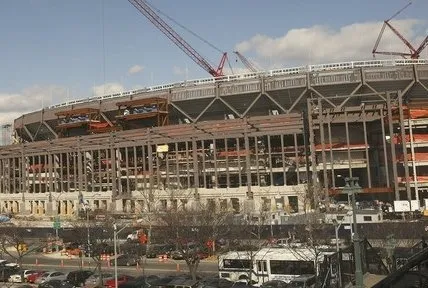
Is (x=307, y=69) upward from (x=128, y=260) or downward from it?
upward

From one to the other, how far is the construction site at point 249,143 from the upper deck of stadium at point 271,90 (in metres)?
0.18

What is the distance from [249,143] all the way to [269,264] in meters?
51.1

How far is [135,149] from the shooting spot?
89.7 m

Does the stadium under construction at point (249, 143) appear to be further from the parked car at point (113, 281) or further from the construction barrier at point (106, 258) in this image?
the parked car at point (113, 281)

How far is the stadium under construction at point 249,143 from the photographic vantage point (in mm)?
72875

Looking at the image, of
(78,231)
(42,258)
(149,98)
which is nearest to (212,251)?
(78,231)

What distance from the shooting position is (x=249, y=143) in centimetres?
8212

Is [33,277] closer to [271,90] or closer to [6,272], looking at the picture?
[6,272]

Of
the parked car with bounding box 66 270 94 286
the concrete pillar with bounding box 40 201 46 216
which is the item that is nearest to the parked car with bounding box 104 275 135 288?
the parked car with bounding box 66 270 94 286

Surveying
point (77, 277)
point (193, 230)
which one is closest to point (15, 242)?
point (77, 277)

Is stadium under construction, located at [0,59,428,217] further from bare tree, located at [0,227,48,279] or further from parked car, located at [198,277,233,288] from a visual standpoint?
parked car, located at [198,277,233,288]

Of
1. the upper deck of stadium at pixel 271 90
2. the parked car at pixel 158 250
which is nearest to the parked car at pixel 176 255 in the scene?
the parked car at pixel 158 250

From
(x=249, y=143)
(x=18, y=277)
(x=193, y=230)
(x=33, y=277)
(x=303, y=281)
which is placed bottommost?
(x=18, y=277)

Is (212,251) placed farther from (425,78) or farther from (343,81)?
(425,78)
